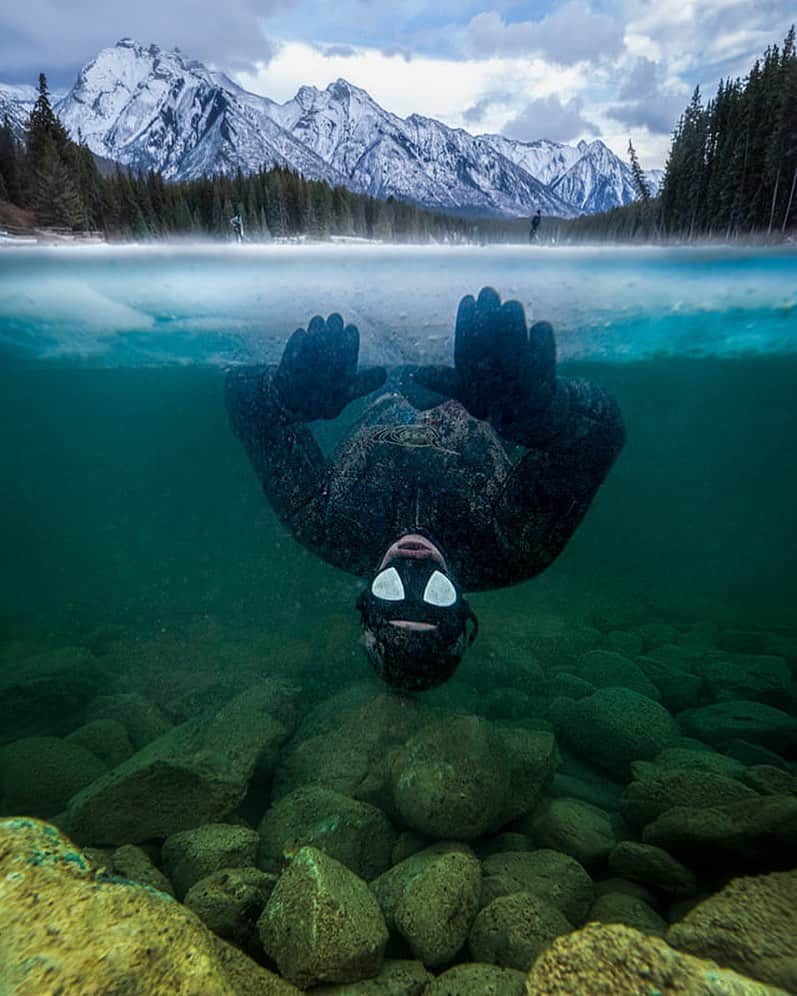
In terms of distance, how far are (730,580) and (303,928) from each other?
586 inches

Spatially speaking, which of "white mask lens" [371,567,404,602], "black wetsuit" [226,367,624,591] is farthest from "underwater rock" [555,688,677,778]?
"white mask lens" [371,567,404,602]

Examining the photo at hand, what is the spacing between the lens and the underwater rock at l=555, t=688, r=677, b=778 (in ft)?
12.4

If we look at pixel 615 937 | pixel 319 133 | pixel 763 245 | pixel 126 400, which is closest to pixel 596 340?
pixel 763 245

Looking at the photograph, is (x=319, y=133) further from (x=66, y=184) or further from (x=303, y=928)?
(x=303, y=928)

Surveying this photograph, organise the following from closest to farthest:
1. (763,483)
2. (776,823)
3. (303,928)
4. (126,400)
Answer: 1. (303,928)
2. (776,823)
3. (126,400)
4. (763,483)

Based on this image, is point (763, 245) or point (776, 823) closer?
point (776, 823)

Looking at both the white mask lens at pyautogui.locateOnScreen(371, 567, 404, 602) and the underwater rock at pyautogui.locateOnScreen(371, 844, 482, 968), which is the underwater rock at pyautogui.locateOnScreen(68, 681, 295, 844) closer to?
the underwater rock at pyautogui.locateOnScreen(371, 844, 482, 968)

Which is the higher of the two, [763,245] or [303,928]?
[763,245]

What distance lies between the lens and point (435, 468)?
3.58 m

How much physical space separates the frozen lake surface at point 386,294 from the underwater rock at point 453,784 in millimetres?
4503

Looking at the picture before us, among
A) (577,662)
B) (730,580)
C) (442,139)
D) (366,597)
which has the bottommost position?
(730,580)

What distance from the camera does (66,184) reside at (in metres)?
4.09

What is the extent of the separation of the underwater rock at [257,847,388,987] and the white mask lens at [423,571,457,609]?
1328mm

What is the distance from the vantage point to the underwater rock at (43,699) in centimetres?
461
